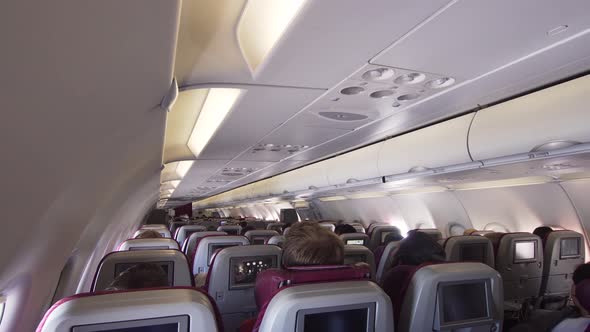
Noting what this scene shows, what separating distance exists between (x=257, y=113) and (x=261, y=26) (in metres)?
1.41

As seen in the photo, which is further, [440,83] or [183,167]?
[183,167]

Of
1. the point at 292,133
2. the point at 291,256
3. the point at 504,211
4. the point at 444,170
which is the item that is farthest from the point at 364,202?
the point at 291,256

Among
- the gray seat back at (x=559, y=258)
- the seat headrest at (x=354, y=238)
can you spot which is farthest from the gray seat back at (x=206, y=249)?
the gray seat back at (x=559, y=258)

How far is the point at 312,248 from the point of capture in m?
2.49

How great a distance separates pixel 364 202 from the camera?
12281mm

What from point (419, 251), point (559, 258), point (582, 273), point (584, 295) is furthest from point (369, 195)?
point (584, 295)

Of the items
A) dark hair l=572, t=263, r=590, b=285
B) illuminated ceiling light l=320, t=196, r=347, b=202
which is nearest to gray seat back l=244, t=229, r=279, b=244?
dark hair l=572, t=263, r=590, b=285

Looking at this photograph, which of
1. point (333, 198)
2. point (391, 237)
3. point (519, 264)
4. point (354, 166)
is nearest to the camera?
point (519, 264)

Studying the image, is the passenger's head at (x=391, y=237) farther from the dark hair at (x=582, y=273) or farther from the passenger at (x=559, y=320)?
the passenger at (x=559, y=320)

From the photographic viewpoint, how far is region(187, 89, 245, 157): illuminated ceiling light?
379cm

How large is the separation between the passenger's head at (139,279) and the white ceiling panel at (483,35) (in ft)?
6.64

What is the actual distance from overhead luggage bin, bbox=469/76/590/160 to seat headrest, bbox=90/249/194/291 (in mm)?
3592

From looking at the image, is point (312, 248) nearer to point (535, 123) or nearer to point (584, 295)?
point (584, 295)

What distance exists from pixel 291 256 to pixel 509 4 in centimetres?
192
